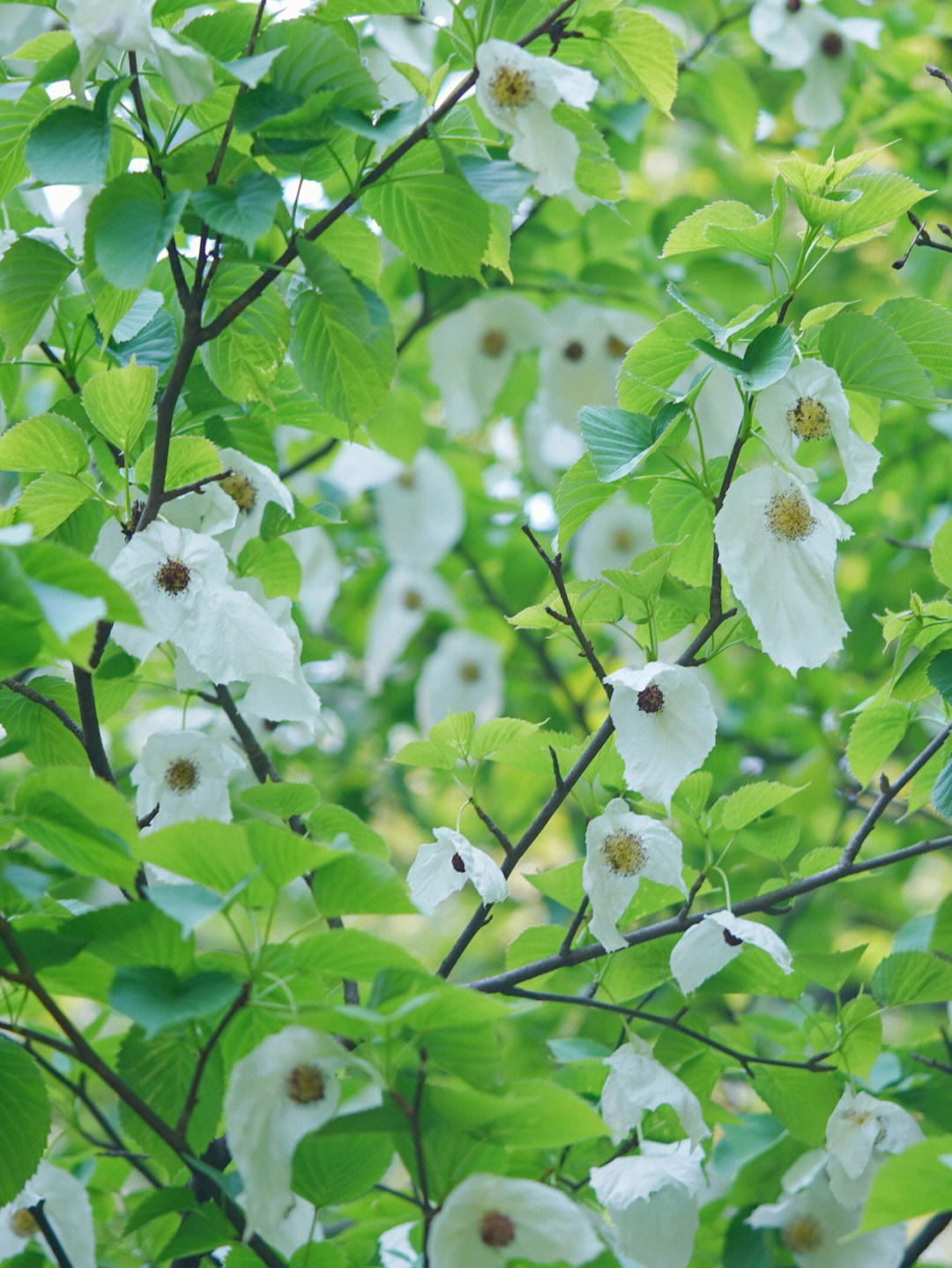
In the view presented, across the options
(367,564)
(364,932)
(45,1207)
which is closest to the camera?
(364,932)

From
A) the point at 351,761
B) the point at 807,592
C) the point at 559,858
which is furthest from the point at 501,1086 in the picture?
the point at 559,858

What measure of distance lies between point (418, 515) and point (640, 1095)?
4.21 ft

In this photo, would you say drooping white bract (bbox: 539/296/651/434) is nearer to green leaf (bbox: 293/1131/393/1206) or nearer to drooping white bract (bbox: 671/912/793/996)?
drooping white bract (bbox: 671/912/793/996)

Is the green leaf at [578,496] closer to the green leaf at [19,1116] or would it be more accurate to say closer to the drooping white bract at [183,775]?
the drooping white bract at [183,775]

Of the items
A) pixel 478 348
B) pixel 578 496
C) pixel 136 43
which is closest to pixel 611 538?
pixel 478 348

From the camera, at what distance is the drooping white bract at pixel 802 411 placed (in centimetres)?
73

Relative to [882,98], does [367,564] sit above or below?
below

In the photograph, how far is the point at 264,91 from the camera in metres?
0.73

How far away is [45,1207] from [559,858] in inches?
83.8

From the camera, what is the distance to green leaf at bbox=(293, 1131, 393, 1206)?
67 centimetres

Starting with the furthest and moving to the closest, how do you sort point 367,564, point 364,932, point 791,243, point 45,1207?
point 367,564 < point 791,243 < point 45,1207 < point 364,932

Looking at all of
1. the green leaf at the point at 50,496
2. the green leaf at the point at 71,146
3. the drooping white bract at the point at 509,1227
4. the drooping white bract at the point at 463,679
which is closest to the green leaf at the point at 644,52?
the green leaf at the point at 71,146

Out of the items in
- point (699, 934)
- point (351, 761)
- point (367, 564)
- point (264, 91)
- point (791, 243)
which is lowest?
point (351, 761)

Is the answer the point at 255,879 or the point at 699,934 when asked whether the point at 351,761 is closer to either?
the point at 699,934
